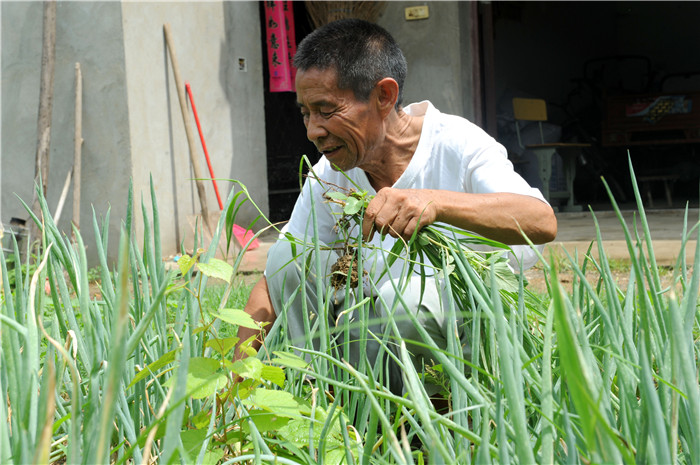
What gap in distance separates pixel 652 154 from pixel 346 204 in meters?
9.76

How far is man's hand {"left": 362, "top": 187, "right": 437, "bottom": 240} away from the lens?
1.17 metres

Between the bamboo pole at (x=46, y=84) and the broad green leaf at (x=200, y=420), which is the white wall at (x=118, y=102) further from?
the broad green leaf at (x=200, y=420)

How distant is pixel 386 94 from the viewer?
1.74m

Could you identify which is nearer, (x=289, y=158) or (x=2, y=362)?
(x=2, y=362)

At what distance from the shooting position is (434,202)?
123 centimetres

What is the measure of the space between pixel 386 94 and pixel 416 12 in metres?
3.89

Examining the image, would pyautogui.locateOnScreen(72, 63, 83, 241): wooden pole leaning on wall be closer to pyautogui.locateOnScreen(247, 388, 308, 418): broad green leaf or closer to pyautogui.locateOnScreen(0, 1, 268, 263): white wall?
pyautogui.locateOnScreen(0, 1, 268, 263): white wall

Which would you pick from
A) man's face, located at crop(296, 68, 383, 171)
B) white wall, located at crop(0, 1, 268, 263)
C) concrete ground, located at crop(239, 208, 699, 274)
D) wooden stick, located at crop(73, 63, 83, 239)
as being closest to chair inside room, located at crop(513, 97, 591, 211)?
concrete ground, located at crop(239, 208, 699, 274)

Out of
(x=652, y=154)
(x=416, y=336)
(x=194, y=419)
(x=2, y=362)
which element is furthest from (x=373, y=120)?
(x=652, y=154)

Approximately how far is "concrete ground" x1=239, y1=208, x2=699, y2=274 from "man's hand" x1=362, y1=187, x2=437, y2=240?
6.50ft

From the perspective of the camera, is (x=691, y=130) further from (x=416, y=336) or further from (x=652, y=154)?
(x=416, y=336)

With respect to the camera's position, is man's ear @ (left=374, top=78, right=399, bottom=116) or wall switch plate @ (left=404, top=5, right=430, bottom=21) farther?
wall switch plate @ (left=404, top=5, right=430, bottom=21)

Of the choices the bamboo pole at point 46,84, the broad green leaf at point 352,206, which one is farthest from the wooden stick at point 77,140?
the broad green leaf at point 352,206

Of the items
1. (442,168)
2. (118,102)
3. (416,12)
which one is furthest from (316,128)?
(416,12)
